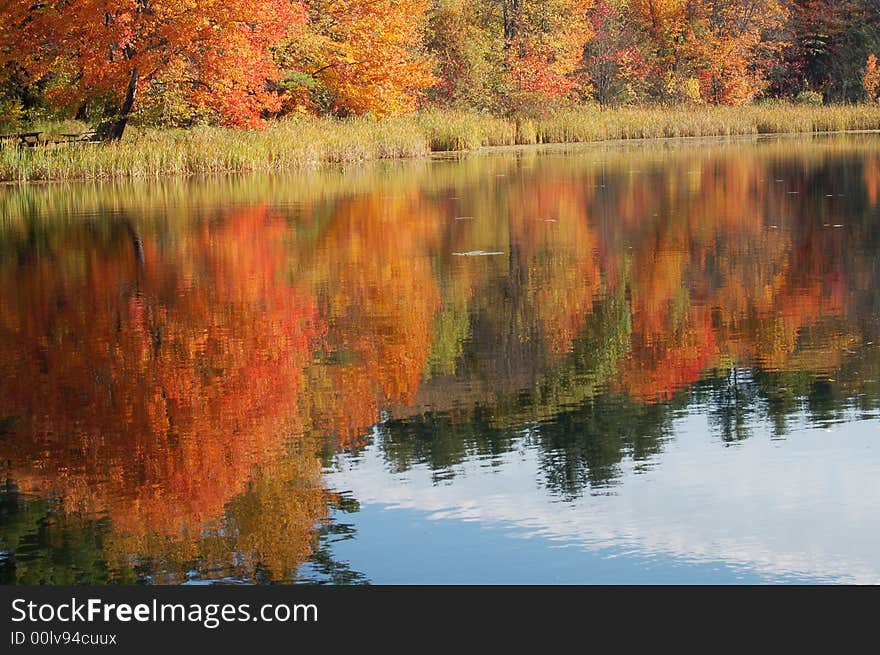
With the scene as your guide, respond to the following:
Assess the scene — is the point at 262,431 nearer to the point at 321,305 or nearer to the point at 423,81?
the point at 321,305

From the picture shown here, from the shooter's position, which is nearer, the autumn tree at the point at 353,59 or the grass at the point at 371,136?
the grass at the point at 371,136

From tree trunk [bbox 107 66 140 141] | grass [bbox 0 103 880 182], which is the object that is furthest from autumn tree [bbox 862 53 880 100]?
tree trunk [bbox 107 66 140 141]

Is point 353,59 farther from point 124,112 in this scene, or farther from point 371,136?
point 124,112

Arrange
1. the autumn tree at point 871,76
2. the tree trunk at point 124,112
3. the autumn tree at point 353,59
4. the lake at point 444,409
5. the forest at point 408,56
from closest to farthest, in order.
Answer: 1. the lake at point 444,409
2. the forest at point 408,56
3. the tree trunk at point 124,112
4. the autumn tree at point 353,59
5. the autumn tree at point 871,76

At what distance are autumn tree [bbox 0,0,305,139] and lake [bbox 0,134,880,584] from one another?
1853 cm

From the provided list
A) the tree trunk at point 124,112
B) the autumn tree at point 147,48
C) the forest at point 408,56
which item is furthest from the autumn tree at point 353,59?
the tree trunk at point 124,112

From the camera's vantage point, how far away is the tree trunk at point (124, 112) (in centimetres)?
3731

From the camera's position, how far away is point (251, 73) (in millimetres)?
38625

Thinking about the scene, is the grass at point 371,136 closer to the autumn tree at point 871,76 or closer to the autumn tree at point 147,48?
the autumn tree at point 147,48

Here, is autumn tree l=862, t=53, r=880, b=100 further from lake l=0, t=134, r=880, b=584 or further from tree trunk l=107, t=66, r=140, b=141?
lake l=0, t=134, r=880, b=584

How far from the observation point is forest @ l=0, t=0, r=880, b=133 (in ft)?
121

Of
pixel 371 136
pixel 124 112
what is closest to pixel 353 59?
pixel 371 136

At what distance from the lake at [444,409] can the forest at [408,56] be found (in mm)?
19080

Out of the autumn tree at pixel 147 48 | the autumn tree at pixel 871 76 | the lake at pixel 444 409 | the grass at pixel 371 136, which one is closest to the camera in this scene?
the lake at pixel 444 409
